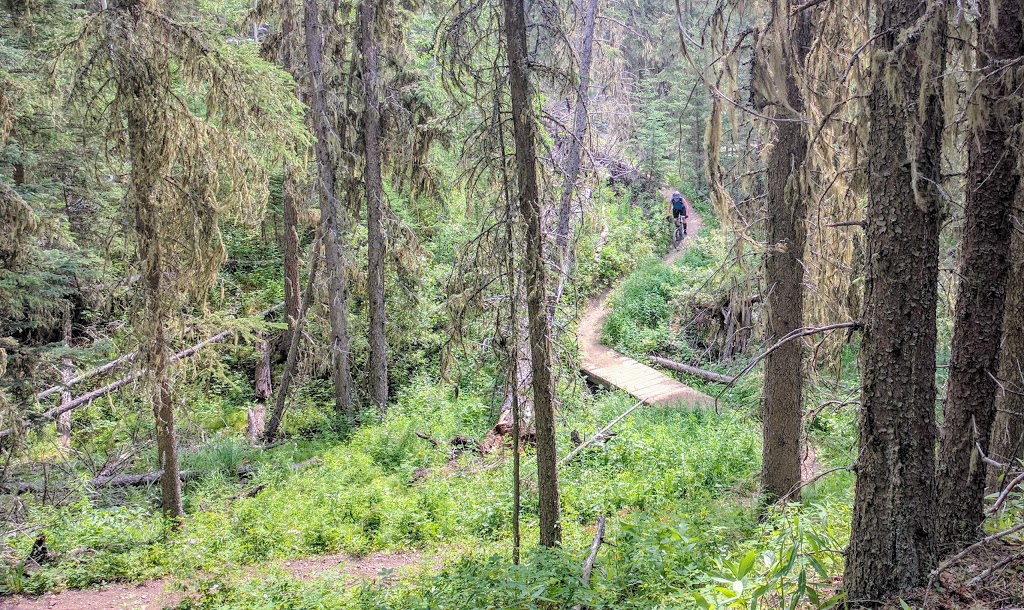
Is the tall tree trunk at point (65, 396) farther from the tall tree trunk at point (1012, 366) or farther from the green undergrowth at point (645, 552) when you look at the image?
the tall tree trunk at point (1012, 366)

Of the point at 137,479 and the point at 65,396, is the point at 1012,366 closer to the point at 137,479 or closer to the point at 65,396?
the point at 137,479

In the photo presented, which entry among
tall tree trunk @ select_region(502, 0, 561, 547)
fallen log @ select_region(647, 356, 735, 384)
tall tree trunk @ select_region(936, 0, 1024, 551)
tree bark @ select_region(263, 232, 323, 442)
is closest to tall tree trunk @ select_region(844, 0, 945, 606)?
tall tree trunk @ select_region(936, 0, 1024, 551)

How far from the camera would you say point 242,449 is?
13250mm

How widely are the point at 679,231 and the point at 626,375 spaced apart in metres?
11.1

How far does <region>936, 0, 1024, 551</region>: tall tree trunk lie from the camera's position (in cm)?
453

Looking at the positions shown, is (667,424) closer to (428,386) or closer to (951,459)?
(428,386)

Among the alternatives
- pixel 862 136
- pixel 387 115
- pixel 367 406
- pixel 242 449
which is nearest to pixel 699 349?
pixel 367 406

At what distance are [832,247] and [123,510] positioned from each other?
415 inches

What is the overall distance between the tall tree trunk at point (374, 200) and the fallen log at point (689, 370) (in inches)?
297

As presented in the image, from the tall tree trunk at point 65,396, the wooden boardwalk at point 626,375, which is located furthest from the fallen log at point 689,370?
the tall tree trunk at point 65,396

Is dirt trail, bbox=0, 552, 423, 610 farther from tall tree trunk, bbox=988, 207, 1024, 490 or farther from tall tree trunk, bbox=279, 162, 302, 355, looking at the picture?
tall tree trunk, bbox=279, 162, 302, 355

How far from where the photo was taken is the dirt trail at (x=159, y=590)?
293 inches

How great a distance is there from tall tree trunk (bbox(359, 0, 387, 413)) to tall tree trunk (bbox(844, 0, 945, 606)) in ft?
40.5

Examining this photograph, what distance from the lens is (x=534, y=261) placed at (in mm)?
6734
